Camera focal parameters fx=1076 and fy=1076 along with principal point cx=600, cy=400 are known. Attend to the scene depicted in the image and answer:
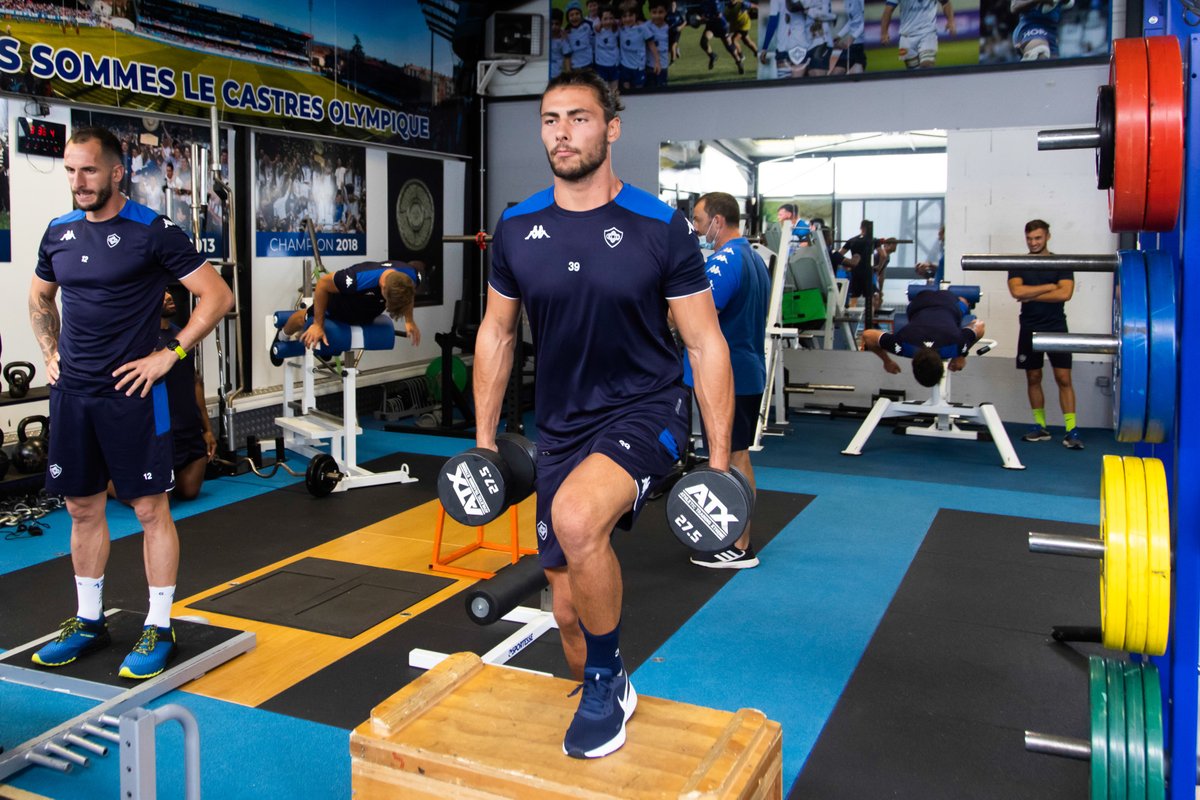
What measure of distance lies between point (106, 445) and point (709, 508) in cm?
190

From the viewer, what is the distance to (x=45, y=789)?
253cm

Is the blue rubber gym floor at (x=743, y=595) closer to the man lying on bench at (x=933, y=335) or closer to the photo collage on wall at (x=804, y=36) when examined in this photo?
the man lying on bench at (x=933, y=335)

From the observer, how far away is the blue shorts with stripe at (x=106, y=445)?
120 inches

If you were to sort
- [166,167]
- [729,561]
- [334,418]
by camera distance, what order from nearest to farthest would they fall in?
[729,561]
[334,418]
[166,167]

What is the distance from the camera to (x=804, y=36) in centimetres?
833

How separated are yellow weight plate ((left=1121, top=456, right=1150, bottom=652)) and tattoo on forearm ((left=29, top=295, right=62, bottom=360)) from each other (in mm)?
2916

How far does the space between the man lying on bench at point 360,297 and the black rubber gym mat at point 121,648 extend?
85.7 inches

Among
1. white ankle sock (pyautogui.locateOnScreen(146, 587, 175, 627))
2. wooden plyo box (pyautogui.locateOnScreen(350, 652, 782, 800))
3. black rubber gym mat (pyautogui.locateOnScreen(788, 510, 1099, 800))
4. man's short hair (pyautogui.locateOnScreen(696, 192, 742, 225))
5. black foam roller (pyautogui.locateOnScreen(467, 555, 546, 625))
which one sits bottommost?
black rubber gym mat (pyautogui.locateOnScreen(788, 510, 1099, 800))

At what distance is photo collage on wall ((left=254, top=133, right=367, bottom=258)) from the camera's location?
23.3 feet

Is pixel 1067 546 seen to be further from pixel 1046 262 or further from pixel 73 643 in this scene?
pixel 73 643

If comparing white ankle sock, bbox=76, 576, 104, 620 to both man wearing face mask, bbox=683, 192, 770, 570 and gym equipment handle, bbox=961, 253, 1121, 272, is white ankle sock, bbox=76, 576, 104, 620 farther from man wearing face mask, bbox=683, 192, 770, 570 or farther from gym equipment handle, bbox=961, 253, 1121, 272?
gym equipment handle, bbox=961, 253, 1121, 272

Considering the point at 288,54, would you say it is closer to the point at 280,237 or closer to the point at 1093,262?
the point at 280,237

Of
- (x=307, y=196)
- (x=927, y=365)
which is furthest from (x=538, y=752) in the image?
(x=307, y=196)

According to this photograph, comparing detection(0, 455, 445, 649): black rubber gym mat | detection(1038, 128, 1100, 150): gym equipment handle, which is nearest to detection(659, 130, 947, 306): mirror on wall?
detection(0, 455, 445, 649): black rubber gym mat
